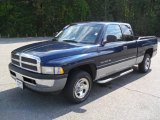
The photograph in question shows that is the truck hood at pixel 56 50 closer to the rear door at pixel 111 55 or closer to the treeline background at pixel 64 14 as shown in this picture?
the rear door at pixel 111 55

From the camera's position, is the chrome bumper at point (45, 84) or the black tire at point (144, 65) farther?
the black tire at point (144, 65)

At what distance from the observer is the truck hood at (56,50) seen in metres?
4.90

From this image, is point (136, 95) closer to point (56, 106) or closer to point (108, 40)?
point (108, 40)

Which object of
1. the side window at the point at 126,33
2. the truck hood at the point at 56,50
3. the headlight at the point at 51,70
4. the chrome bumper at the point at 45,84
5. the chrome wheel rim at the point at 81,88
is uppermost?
the side window at the point at 126,33

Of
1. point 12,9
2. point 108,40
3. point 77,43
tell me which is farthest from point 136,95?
point 12,9

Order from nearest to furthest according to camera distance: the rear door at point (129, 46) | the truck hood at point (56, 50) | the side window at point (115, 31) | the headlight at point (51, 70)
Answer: the headlight at point (51, 70)
the truck hood at point (56, 50)
the side window at point (115, 31)
the rear door at point (129, 46)

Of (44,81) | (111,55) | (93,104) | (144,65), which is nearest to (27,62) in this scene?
(44,81)

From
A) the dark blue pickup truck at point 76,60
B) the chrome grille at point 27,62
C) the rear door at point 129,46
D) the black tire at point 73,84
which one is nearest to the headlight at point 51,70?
the dark blue pickup truck at point 76,60

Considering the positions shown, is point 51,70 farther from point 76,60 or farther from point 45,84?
point 76,60

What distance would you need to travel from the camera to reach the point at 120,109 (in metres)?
5.16

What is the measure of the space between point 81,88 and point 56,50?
1.05 m

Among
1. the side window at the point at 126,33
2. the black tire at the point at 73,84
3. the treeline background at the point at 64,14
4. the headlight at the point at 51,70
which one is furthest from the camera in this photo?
the treeline background at the point at 64,14

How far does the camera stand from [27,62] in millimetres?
5055

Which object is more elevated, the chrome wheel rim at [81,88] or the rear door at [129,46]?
the rear door at [129,46]
